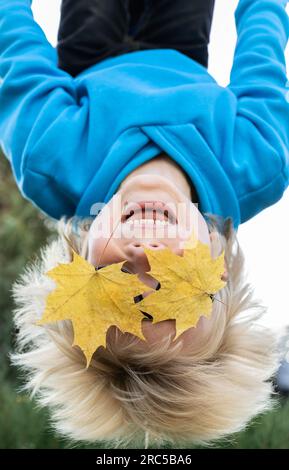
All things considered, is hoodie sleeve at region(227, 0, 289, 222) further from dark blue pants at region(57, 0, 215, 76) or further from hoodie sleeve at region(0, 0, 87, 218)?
hoodie sleeve at region(0, 0, 87, 218)

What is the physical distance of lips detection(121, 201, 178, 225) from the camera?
1334 millimetres

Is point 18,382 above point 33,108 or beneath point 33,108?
beneath

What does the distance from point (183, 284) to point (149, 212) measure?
167 millimetres

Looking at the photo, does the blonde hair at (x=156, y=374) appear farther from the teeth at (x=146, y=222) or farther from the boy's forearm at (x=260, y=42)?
the boy's forearm at (x=260, y=42)

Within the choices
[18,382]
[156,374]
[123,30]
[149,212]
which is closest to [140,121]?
[149,212]

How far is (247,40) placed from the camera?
1644 mm

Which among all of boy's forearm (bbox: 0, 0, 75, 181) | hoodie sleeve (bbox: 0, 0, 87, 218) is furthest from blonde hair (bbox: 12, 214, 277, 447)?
boy's forearm (bbox: 0, 0, 75, 181)

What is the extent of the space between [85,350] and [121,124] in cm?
46

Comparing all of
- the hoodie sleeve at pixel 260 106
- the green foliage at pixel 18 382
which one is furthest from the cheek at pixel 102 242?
the green foliage at pixel 18 382

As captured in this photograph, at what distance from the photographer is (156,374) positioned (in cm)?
135

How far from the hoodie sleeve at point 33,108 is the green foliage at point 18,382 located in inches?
16.2

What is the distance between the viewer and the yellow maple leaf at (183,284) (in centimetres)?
122

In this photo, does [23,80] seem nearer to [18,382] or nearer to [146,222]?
[146,222]
